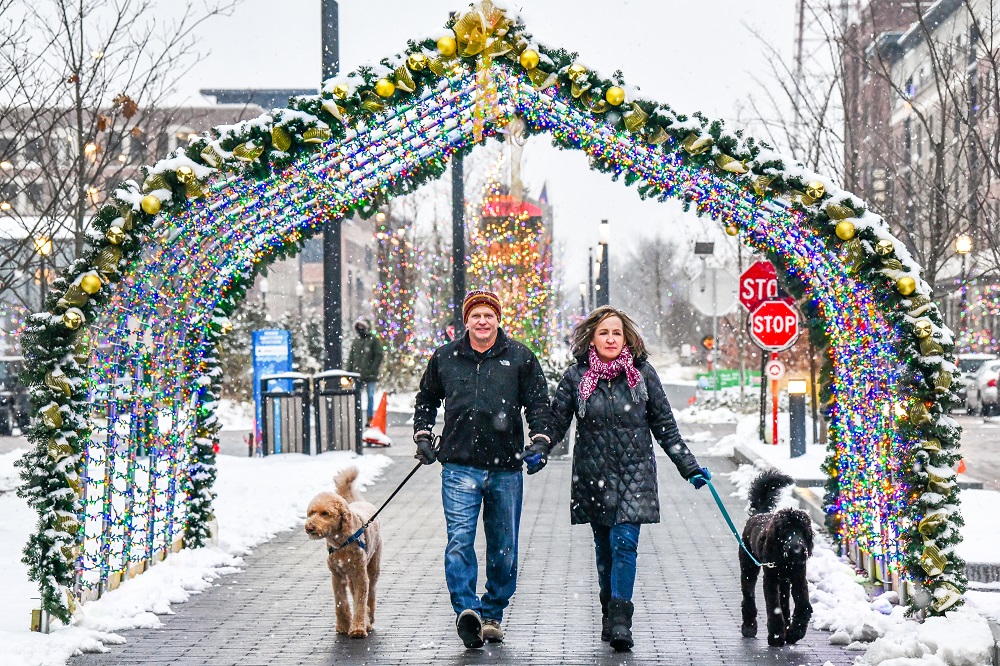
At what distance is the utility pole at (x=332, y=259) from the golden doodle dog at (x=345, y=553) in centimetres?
1073

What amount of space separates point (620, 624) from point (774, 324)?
13.5 m

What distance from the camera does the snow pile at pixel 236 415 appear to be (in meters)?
32.4

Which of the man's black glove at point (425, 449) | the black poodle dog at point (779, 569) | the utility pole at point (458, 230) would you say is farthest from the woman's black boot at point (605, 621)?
the utility pole at point (458, 230)

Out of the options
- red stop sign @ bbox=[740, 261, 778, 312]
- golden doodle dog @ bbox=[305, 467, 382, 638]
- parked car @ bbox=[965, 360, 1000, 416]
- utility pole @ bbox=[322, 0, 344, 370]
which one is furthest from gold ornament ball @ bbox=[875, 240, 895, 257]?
parked car @ bbox=[965, 360, 1000, 416]

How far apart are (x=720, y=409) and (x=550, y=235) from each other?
21272 mm

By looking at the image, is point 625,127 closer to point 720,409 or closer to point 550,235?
point 720,409

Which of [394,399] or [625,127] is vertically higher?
[625,127]

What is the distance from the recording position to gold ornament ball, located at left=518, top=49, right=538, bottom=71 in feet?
31.2

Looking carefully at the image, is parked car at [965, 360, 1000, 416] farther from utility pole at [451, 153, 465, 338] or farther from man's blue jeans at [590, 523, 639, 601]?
man's blue jeans at [590, 523, 639, 601]

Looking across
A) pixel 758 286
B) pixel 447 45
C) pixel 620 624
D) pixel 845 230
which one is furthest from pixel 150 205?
pixel 758 286

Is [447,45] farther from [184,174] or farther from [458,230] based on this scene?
[458,230]

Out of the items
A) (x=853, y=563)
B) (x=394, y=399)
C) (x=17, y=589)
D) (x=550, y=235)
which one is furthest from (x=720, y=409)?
(x=17, y=589)

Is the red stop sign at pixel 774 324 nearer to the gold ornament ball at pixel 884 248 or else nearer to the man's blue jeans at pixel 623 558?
the gold ornament ball at pixel 884 248

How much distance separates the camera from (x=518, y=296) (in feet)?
135
